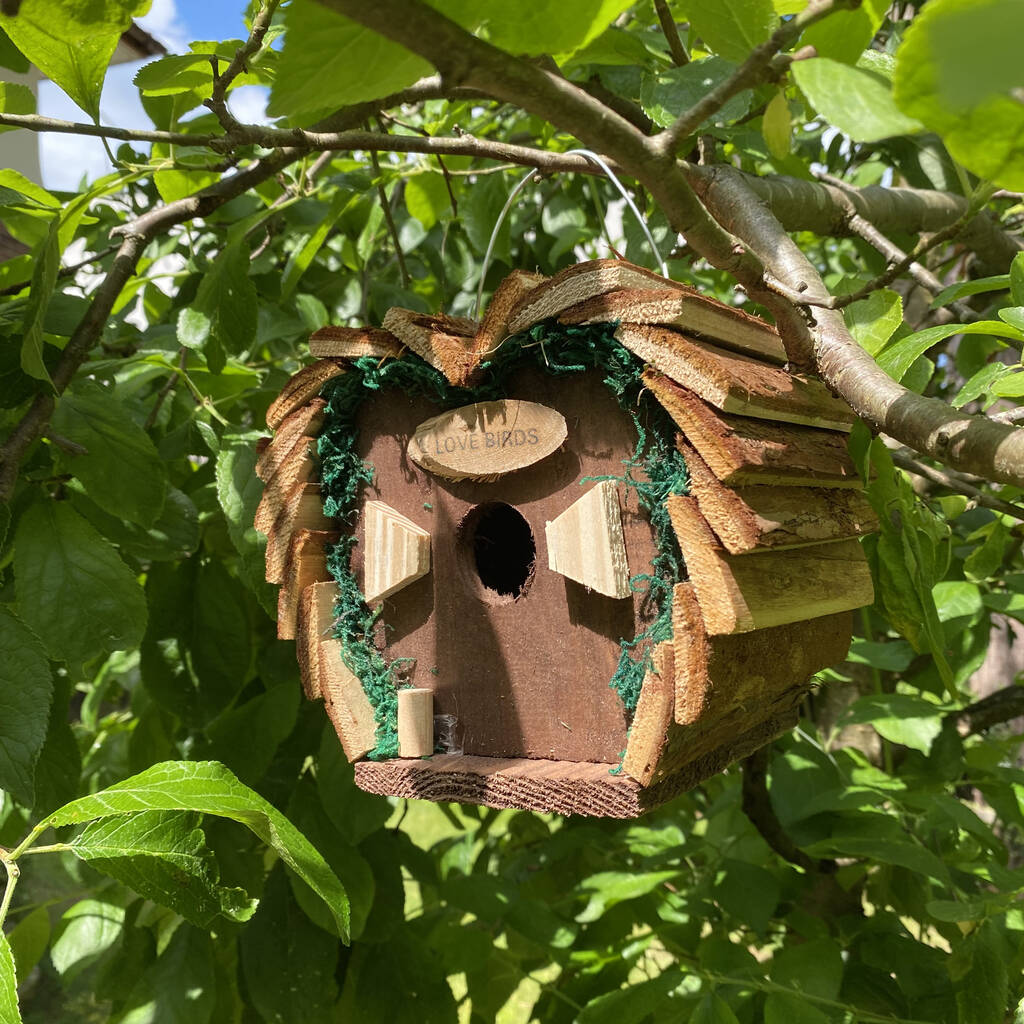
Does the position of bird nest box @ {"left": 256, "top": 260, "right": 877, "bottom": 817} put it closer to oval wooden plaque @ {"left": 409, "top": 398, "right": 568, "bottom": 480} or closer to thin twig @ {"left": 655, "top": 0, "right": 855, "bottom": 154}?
oval wooden plaque @ {"left": 409, "top": 398, "right": 568, "bottom": 480}

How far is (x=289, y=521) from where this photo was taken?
→ 1005 millimetres

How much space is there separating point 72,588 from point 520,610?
0.42m

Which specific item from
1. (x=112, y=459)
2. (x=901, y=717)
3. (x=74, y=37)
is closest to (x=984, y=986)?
(x=901, y=717)

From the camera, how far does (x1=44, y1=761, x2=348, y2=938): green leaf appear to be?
2.10 ft

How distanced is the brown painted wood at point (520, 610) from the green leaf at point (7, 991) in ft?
1.49

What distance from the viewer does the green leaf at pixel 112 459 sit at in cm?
97

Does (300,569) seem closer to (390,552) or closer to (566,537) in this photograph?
(390,552)

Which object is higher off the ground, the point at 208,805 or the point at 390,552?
the point at 390,552

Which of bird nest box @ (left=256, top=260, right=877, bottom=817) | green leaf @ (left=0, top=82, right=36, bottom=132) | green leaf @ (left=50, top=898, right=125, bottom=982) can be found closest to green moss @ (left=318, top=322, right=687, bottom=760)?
bird nest box @ (left=256, top=260, right=877, bottom=817)

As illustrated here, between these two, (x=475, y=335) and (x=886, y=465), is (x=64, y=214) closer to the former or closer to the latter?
(x=475, y=335)

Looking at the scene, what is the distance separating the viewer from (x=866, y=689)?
1766 millimetres

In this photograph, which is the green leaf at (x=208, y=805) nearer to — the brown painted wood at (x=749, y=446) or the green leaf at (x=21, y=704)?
the green leaf at (x=21, y=704)

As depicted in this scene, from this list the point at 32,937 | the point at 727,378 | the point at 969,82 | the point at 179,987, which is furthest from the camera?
the point at 32,937

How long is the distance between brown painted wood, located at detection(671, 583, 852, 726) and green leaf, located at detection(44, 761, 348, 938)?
0.98 ft
